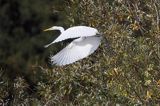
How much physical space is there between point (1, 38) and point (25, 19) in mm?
414

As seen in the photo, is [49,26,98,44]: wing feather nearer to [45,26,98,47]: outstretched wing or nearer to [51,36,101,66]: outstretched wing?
[45,26,98,47]: outstretched wing

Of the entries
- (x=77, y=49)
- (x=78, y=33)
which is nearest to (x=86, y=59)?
(x=77, y=49)

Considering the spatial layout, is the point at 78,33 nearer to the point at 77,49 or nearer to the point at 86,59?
the point at 77,49

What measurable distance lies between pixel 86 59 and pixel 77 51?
0.30 metres

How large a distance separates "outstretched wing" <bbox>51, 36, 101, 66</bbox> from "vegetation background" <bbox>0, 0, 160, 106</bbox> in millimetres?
88

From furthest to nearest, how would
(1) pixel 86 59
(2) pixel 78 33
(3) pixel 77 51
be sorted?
(1) pixel 86 59 < (3) pixel 77 51 < (2) pixel 78 33

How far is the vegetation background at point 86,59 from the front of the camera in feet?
12.0

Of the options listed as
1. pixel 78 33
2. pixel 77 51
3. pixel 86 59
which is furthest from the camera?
pixel 86 59

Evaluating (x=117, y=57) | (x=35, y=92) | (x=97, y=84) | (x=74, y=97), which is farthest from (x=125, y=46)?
(x=35, y=92)

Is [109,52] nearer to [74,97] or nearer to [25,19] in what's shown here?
[74,97]

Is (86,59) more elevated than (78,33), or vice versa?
(78,33)

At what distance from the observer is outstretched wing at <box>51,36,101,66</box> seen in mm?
4438

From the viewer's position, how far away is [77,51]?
4.48m

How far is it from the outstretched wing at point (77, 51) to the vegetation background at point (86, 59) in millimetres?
88
